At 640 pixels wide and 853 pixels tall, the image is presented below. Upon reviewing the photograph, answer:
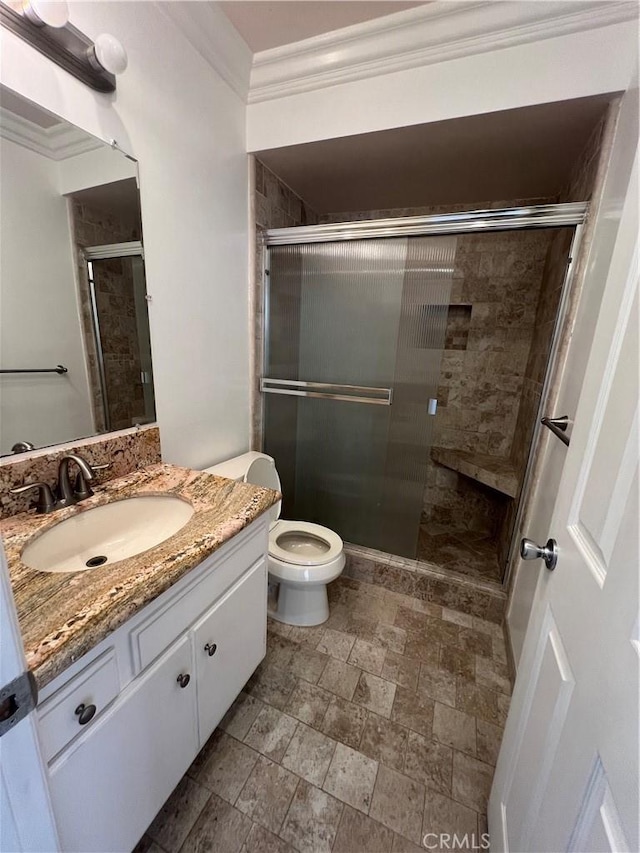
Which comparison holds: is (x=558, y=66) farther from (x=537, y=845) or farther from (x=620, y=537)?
(x=537, y=845)

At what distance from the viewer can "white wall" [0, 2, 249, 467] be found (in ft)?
3.27

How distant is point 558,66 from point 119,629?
6.97ft

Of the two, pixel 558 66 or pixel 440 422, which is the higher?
pixel 558 66

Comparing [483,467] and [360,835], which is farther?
[483,467]

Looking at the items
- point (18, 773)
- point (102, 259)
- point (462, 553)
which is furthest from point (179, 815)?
point (462, 553)

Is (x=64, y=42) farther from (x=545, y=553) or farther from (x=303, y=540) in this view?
(x=303, y=540)

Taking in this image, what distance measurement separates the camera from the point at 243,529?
3.32 feet

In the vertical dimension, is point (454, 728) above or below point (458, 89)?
below

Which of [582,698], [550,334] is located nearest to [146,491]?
[582,698]

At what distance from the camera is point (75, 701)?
24.5 inches

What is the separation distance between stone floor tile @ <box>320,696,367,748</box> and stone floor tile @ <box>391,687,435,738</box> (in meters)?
0.13

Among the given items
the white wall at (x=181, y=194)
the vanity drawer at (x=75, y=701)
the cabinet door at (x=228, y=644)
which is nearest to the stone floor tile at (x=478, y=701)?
the cabinet door at (x=228, y=644)

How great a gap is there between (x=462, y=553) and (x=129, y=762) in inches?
79.0

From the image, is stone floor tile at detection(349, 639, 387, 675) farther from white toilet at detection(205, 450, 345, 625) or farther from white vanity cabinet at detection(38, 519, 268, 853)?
white vanity cabinet at detection(38, 519, 268, 853)
